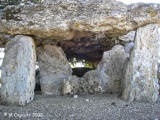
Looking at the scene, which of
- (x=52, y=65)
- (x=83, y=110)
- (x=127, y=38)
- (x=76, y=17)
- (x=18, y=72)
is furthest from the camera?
(x=127, y=38)

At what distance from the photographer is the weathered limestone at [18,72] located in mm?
7207

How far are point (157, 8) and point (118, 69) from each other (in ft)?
9.63

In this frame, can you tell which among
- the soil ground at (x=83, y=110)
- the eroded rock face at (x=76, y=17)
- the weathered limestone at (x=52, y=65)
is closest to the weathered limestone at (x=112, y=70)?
the weathered limestone at (x=52, y=65)

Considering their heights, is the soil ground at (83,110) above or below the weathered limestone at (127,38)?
below

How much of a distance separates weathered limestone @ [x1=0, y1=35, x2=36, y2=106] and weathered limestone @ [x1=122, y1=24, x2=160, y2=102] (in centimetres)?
307

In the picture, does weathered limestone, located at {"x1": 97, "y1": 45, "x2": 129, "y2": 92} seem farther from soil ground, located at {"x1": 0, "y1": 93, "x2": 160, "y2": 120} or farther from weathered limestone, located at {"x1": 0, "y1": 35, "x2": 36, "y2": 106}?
weathered limestone, located at {"x1": 0, "y1": 35, "x2": 36, "y2": 106}

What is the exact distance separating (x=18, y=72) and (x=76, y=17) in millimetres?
2444

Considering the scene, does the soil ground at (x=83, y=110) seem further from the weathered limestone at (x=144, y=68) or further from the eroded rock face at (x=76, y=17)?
the eroded rock face at (x=76, y=17)

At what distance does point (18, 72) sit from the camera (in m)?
7.42

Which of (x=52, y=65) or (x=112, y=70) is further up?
(x=52, y=65)

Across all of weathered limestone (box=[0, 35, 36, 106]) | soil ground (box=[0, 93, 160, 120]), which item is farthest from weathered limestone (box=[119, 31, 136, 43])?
weathered limestone (box=[0, 35, 36, 106])

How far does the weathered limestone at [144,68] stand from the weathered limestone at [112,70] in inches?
60.7

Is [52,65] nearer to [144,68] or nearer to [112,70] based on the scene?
[112,70]

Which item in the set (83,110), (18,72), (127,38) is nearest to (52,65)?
(18,72)
